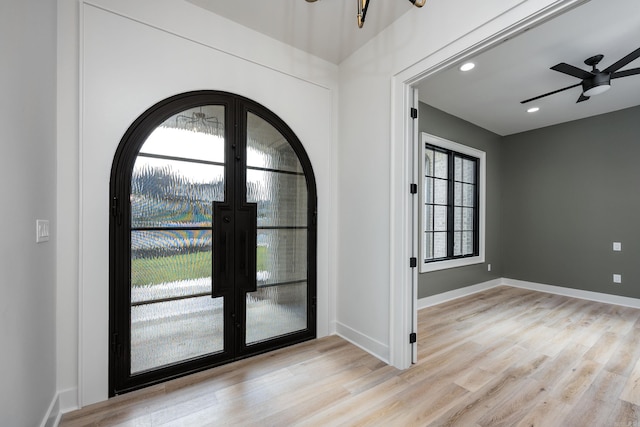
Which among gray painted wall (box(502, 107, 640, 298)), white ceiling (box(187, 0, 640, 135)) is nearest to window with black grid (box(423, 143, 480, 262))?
white ceiling (box(187, 0, 640, 135))

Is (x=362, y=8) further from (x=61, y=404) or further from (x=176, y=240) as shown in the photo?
(x=61, y=404)

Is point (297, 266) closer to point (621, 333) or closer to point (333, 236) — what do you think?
point (333, 236)

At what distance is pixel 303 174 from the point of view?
8.91 ft

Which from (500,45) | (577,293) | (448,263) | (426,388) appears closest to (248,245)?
(426,388)

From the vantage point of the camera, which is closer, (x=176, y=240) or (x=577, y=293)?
(x=176, y=240)

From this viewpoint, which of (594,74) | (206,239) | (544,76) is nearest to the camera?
(206,239)

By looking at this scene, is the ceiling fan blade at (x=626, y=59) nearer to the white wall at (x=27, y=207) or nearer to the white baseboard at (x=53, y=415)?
the white wall at (x=27, y=207)

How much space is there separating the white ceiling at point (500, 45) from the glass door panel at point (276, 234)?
845mm

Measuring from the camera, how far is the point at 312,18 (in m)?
2.26

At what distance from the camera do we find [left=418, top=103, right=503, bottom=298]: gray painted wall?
3854 mm

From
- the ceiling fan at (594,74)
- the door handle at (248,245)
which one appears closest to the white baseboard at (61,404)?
the door handle at (248,245)

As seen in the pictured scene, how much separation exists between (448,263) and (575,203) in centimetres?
245

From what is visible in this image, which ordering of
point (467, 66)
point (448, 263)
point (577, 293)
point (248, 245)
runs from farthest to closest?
1. point (577, 293)
2. point (448, 263)
3. point (467, 66)
4. point (248, 245)

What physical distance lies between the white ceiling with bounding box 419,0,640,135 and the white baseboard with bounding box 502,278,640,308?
279 centimetres
